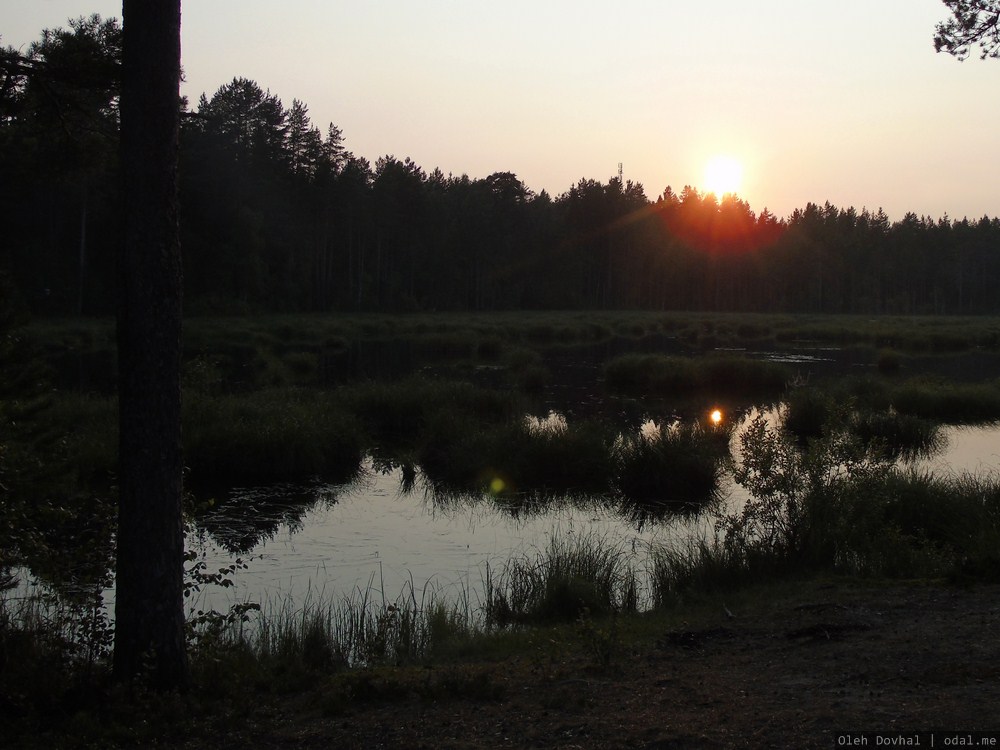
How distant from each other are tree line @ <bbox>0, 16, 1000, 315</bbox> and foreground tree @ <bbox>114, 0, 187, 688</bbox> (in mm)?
631

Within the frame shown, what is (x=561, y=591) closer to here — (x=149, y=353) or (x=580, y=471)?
(x=149, y=353)

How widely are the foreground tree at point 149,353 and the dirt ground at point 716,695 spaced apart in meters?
1.11

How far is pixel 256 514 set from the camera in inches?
555

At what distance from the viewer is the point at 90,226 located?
61.0 metres

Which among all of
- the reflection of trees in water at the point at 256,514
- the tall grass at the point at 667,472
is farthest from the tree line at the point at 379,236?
the tall grass at the point at 667,472

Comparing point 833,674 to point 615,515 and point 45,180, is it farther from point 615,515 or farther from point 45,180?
point 45,180

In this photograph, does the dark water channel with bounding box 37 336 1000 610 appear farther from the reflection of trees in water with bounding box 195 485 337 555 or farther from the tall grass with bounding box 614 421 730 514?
the tall grass with bounding box 614 421 730 514

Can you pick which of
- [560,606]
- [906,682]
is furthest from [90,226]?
[906,682]

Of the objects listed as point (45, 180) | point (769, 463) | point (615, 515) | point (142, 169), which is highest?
point (45, 180)

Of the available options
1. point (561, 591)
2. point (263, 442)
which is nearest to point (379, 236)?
point (263, 442)

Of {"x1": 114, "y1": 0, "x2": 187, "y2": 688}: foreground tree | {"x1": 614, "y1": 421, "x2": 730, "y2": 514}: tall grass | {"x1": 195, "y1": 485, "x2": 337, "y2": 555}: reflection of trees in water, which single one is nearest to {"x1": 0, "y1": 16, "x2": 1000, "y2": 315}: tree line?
{"x1": 114, "y1": 0, "x2": 187, "y2": 688}: foreground tree

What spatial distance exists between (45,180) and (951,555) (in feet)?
37.7

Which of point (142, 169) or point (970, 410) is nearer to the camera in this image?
point (142, 169)

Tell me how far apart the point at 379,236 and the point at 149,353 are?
7750 centimetres
